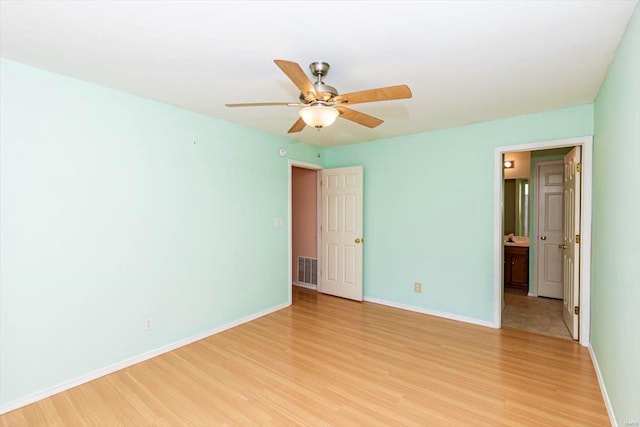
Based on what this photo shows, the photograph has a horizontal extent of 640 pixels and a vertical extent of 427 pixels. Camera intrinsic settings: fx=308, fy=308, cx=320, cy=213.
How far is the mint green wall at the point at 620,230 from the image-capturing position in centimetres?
156

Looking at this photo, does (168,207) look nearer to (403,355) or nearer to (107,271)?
(107,271)

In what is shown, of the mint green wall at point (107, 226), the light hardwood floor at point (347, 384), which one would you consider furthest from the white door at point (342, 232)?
the mint green wall at point (107, 226)

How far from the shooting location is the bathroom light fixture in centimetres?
198

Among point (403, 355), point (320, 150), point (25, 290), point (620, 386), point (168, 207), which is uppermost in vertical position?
point (320, 150)

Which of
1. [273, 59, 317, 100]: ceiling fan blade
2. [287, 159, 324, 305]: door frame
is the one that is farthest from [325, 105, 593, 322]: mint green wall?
[273, 59, 317, 100]: ceiling fan blade

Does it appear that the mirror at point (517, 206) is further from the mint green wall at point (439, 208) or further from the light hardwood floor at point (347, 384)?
the light hardwood floor at point (347, 384)

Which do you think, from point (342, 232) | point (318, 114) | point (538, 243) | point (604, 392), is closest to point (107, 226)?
point (318, 114)

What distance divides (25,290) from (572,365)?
443cm

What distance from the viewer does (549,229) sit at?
478 cm

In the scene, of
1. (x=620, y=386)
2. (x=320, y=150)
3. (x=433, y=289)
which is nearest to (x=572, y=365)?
(x=620, y=386)

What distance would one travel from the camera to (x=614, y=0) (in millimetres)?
1520

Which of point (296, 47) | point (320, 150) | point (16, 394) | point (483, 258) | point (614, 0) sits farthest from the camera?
point (320, 150)

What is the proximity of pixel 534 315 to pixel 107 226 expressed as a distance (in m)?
4.97

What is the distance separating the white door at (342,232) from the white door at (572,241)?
2.46 m
